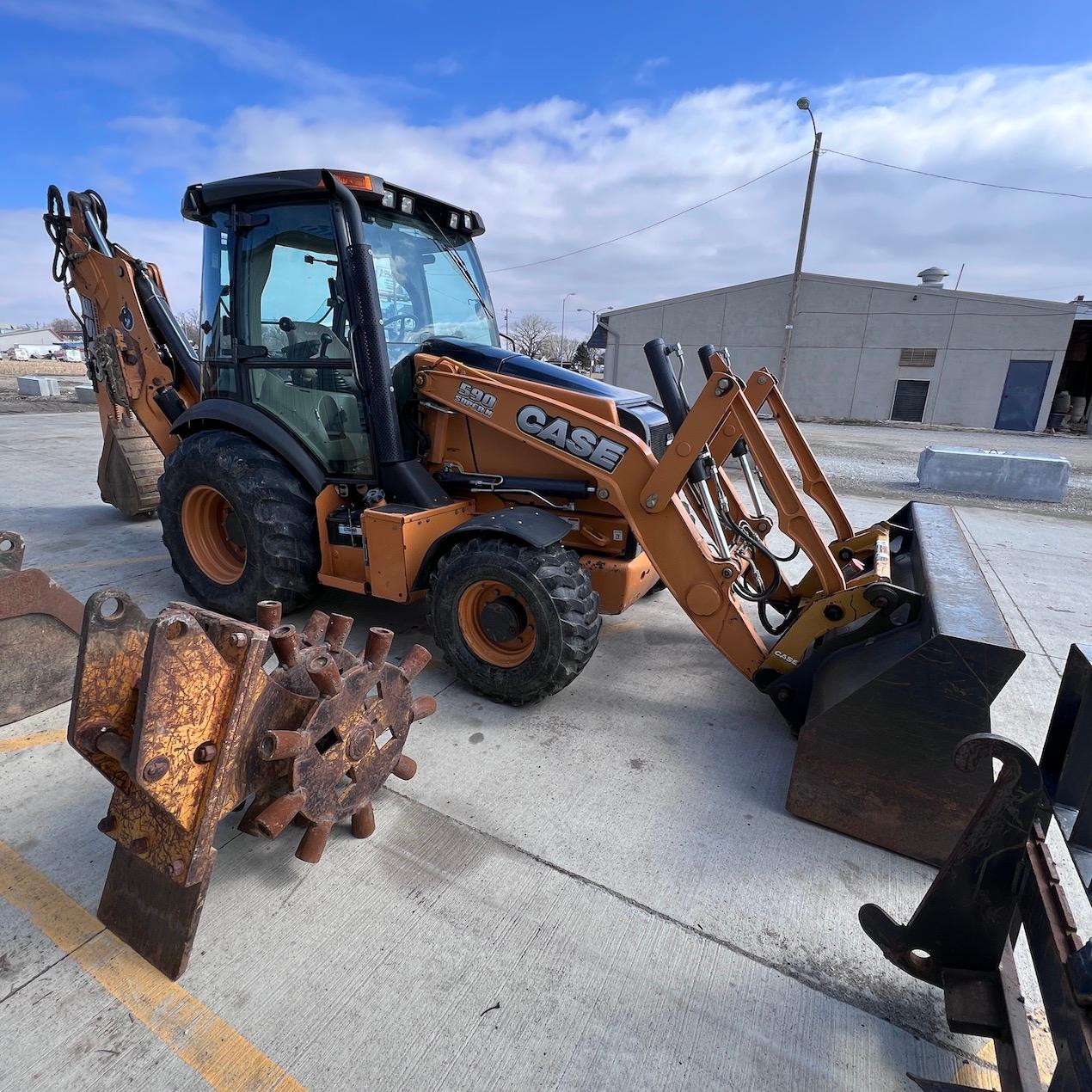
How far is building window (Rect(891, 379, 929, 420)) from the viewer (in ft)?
80.6

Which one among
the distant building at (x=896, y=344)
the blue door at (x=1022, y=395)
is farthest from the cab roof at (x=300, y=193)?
the blue door at (x=1022, y=395)

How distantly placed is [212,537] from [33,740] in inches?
73.5

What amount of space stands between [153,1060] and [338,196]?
11.9ft

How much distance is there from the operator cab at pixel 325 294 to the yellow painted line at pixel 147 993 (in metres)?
2.41

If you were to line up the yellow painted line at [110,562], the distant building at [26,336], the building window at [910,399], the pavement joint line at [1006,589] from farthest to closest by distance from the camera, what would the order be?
the distant building at [26,336] → the building window at [910,399] → the yellow painted line at [110,562] → the pavement joint line at [1006,589]

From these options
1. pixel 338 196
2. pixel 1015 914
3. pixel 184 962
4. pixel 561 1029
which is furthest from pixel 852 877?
pixel 338 196

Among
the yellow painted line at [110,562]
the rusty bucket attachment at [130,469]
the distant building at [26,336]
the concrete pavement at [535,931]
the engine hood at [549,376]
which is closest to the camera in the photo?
the concrete pavement at [535,931]

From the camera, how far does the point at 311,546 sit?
4012 millimetres

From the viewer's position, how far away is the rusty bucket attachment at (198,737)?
1.61 meters

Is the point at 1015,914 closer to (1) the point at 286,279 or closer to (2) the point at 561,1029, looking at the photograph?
(2) the point at 561,1029

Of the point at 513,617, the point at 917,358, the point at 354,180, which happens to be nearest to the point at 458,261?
the point at 354,180

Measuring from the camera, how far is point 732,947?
2.08m

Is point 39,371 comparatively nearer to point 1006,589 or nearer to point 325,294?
point 325,294

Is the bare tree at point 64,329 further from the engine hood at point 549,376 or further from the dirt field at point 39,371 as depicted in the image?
the engine hood at point 549,376
